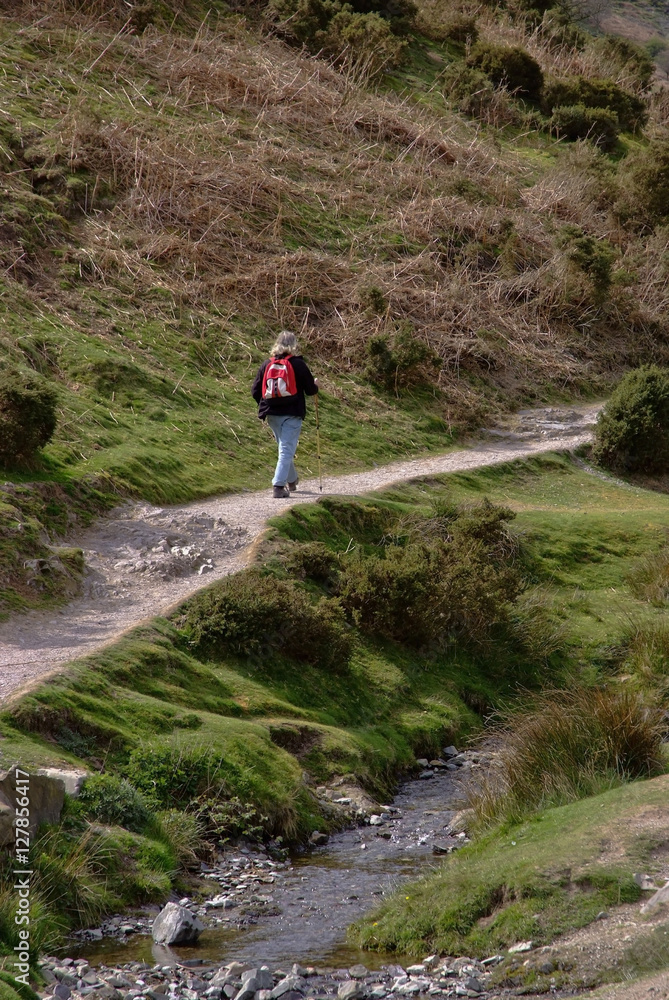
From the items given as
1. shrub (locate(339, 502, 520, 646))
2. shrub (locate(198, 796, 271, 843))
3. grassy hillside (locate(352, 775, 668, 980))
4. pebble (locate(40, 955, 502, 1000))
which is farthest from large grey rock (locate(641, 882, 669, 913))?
shrub (locate(339, 502, 520, 646))

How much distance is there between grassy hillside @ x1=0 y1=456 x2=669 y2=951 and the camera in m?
8.31

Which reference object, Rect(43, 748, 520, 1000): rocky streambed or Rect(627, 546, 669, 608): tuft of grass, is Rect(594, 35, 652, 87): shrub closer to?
Rect(627, 546, 669, 608): tuft of grass

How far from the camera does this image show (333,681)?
1291 cm

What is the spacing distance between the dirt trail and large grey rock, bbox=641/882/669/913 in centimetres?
538

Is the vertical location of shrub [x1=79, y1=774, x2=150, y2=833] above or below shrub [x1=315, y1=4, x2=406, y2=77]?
below

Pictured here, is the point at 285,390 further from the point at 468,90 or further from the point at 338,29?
the point at 468,90

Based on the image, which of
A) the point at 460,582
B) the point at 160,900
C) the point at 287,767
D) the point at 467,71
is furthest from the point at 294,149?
the point at 160,900

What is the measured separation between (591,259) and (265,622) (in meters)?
19.5

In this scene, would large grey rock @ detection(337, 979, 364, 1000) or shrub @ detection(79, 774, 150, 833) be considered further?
shrub @ detection(79, 774, 150, 833)

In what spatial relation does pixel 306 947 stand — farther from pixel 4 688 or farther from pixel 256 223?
pixel 256 223

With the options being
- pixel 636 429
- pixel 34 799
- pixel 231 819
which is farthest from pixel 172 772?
pixel 636 429

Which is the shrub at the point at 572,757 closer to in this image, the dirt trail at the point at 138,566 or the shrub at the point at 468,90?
the dirt trail at the point at 138,566

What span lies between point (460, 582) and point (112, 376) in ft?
24.2

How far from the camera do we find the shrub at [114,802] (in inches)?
336
